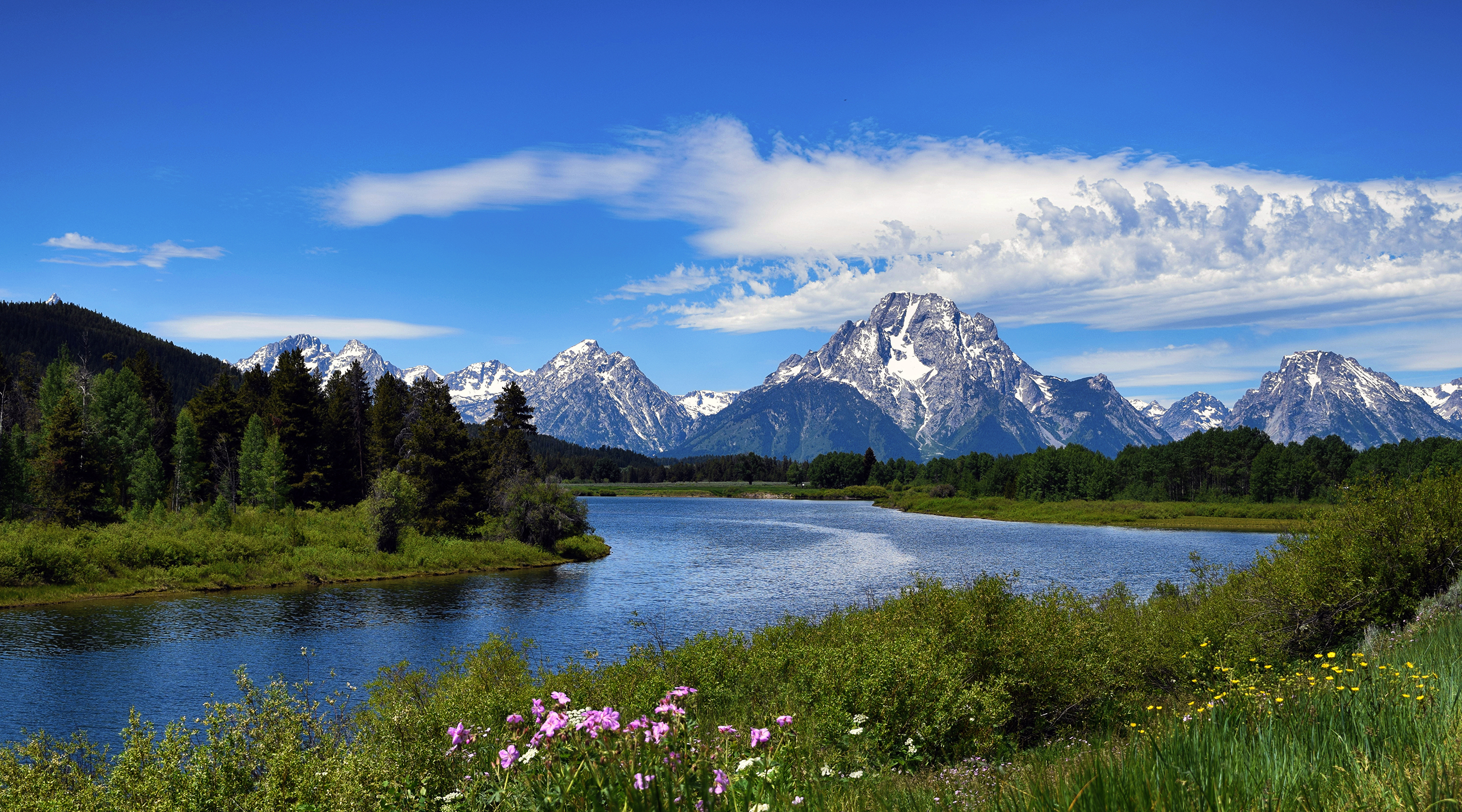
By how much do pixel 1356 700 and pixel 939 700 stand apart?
9.04 meters

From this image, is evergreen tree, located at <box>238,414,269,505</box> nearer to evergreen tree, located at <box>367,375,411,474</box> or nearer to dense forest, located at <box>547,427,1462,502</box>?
evergreen tree, located at <box>367,375,411,474</box>

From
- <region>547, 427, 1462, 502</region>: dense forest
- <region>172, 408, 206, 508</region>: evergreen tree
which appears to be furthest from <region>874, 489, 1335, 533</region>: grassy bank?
<region>172, 408, 206, 508</region>: evergreen tree

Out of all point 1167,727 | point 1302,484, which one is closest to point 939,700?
point 1167,727

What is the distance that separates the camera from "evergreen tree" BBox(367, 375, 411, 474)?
86.0 m

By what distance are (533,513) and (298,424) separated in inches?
1087

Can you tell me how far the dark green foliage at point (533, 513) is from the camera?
72.6 meters

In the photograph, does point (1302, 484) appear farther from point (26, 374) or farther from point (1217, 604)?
point (26, 374)

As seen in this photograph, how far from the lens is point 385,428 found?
8731 cm

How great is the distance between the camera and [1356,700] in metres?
6.84

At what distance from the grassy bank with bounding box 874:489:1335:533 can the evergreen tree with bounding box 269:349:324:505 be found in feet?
352

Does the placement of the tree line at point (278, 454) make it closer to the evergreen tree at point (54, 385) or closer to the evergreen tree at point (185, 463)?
the evergreen tree at point (185, 463)

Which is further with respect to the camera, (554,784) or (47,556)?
(47,556)

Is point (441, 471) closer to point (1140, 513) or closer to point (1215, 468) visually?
point (1140, 513)

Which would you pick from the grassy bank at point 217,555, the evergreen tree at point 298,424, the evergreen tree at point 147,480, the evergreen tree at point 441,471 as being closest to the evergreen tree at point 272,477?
the grassy bank at point 217,555
